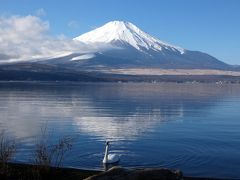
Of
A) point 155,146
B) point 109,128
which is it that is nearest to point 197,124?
point 109,128

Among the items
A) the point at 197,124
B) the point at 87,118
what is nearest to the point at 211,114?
the point at 197,124

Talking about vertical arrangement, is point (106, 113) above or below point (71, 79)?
below

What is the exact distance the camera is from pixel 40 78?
499 ft

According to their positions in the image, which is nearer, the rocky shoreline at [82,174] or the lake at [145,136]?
the rocky shoreline at [82,174]

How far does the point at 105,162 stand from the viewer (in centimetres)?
1355

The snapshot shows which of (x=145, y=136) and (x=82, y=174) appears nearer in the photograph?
(x=82, y=174)

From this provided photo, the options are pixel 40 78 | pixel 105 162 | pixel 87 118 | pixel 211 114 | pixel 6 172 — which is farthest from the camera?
pixel 40 78

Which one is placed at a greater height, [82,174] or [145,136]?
[145,136]

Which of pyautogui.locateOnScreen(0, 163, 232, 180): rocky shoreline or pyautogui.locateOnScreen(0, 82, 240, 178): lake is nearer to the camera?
pyautogui.locateOnScreen(0, 163, 232, 180): rocky shoreline

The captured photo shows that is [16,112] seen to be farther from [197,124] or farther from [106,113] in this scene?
[197,124]

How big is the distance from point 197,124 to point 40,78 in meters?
131

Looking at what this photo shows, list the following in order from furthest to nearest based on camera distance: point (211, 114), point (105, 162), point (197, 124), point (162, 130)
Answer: point (211, 114)
point (197, 124)
point (162, 130)
point (105, 162)

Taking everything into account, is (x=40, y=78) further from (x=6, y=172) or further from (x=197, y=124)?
(x=6, y=172)

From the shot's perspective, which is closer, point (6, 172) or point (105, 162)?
point (6, 172)
